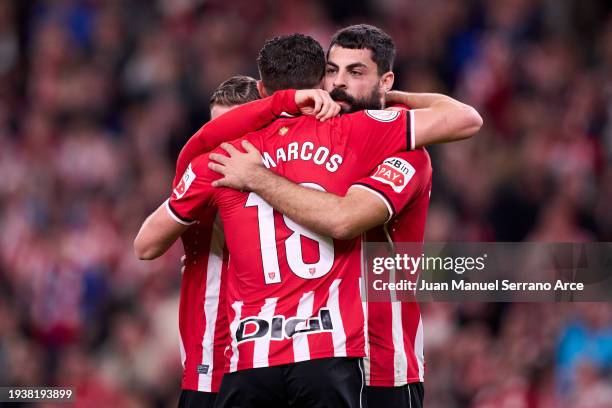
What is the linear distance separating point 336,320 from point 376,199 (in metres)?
0.49

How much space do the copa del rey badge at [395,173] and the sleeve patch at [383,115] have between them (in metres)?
0.17

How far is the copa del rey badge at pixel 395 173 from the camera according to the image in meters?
4.34

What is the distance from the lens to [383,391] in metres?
4.64

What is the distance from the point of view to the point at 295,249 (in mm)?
4258

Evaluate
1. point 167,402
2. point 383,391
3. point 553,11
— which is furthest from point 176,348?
point 553,11

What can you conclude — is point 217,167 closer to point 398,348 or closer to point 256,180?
point 256,180

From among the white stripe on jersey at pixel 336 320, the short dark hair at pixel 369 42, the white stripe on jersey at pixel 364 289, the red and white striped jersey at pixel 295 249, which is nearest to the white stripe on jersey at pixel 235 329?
the red and white striped jersey at pixel 295 249

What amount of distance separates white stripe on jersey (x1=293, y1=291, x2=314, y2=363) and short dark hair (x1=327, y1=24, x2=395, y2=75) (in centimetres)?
121

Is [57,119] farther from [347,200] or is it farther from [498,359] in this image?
[347,200]

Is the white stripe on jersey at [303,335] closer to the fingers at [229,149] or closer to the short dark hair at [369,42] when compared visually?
the fingers at [229,149]

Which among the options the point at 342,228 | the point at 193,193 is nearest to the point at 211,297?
the point at 193,193

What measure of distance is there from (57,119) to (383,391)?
7.98 metres

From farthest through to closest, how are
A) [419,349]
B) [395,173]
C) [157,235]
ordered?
[419,349] < [157,235] < [395,173]

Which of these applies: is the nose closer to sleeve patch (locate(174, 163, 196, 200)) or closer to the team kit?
the team kit
